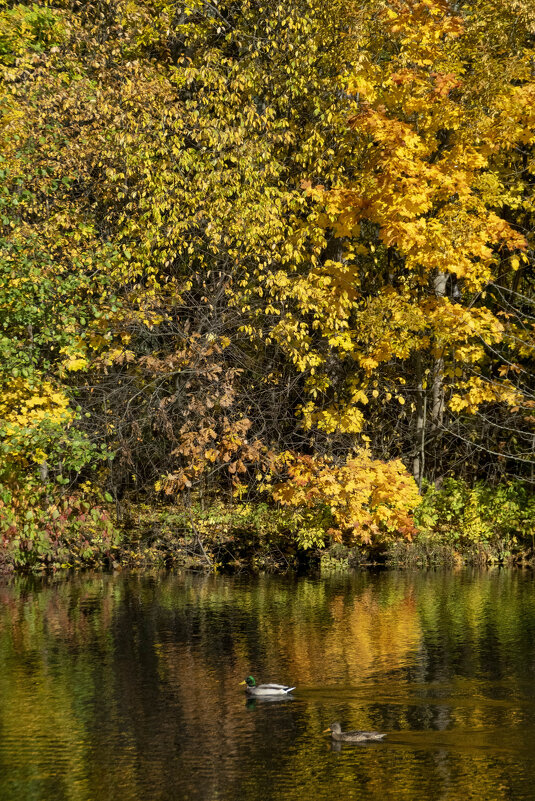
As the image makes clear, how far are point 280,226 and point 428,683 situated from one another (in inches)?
517

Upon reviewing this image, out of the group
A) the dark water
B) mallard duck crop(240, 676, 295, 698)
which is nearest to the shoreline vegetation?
the dark water

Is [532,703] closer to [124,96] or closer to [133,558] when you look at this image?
[133,558]

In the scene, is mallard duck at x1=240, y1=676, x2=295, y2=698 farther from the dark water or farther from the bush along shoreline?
the bush along shoreline

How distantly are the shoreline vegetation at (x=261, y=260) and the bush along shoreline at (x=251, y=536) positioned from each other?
60 millimetres

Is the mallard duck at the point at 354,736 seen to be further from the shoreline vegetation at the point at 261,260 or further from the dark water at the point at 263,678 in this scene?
the shoreline vegetation at the point at 261,260

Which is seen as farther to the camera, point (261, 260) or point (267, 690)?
point (261, 260)

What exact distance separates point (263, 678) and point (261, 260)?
13.3 meters

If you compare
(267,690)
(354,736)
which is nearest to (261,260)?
(267,690)

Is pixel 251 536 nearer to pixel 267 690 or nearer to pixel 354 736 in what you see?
pixel 267 690

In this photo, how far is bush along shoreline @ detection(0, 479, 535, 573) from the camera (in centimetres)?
2584

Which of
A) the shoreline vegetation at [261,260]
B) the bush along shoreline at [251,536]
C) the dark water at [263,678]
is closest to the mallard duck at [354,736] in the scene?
the dark water at [263,678]

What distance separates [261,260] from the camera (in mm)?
27406

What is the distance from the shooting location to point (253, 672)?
54.3 ft

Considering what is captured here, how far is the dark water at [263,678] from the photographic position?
11.9 m
